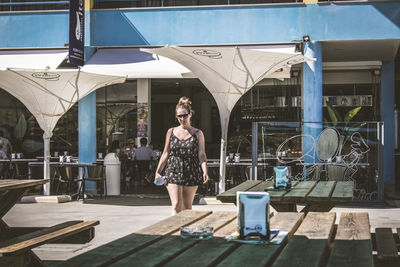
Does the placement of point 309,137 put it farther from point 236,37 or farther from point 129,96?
point 129,96

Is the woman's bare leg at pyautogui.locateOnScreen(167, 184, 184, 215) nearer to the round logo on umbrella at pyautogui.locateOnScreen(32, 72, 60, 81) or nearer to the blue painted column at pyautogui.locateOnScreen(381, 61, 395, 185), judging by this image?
the round logo on umbrella at pyautogui.locateOnScreen(32, 72, 60, 81)

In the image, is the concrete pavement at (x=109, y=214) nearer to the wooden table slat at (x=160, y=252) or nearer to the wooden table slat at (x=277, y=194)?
the wooden table slat at (x=277, y=194)

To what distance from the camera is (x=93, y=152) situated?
53.6 ft

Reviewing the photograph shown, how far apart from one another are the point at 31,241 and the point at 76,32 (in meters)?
10.6

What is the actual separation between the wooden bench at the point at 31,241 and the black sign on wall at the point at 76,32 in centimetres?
931

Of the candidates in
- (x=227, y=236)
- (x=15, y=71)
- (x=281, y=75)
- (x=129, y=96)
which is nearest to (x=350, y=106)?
(x=281, y=75)

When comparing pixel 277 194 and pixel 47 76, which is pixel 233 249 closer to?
pixel 277 194

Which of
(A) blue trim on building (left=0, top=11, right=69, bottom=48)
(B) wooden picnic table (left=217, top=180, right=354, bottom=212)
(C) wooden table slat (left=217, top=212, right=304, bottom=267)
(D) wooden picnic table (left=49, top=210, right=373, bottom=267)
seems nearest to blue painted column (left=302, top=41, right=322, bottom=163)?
(A) blue trim on building (left=0, top=11, right=69, bottom=48)

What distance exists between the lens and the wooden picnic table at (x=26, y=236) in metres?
4.63

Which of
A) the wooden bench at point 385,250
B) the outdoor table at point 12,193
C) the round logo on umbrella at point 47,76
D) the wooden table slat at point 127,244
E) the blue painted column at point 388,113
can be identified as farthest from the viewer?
the blue painted column at point 388,113

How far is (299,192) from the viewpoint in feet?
21.2

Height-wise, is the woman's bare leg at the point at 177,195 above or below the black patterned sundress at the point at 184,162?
below

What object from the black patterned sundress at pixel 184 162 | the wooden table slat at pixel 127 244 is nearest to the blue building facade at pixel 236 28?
the black patterned sundress at pixel 184 162

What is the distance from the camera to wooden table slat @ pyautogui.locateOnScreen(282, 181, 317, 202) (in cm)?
600
